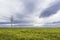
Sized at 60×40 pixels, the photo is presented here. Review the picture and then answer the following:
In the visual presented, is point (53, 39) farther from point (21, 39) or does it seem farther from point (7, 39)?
point (7, 39)

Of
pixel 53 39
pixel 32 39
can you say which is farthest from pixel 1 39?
pixel 53 39

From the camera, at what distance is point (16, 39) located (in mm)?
54688

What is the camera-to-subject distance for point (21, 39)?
55250 millimetres

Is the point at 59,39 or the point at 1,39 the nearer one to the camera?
the point at 1,39

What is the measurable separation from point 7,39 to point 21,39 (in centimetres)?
463

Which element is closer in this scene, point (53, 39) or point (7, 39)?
point (7, 39)

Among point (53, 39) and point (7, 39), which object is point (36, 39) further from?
point (7, 39)

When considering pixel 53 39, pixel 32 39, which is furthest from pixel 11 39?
pixel 53 39

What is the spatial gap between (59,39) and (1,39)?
19.0 metres

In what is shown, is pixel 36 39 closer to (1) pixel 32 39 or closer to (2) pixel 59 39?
(1) pixel 32 39

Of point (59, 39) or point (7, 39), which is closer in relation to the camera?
point (7, 39)

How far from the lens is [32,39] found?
185 ft

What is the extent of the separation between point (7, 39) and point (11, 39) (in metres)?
→ 1.23

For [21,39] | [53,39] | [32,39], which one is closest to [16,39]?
[21,39]
